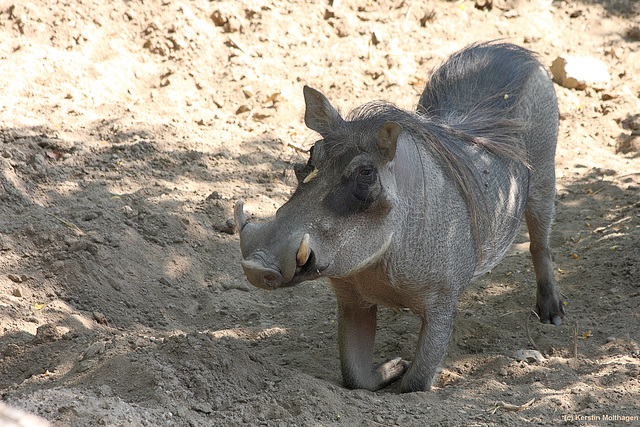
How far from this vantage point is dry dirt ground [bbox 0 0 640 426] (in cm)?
304

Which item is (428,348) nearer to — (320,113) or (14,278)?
(320,113)

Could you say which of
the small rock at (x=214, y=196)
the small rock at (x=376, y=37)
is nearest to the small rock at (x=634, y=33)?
the small rock at (x=376, y=37)

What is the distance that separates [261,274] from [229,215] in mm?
2464

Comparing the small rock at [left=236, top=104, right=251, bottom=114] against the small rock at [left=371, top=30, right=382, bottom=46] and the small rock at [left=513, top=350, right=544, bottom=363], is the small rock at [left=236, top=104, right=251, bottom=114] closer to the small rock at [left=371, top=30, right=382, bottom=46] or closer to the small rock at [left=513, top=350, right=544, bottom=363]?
the small rock at [left=371, top=30, right=382, bottom=46]

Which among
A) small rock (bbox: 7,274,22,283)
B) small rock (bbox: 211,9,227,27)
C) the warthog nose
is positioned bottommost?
small rock (bbox: 7,274,22,283)

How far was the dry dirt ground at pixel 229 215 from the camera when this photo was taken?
119 inches

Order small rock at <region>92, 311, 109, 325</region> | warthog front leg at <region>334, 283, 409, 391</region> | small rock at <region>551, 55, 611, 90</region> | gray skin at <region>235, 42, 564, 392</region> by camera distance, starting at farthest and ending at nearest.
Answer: small rock at <region>551, 55, 611, 90</region>, small rock at <region>92, 311, 109, 325</region>, warthog front leg at <region>334, 283, 409, 391</region>, gray skin at <region>235, 42, 564, 392</region>

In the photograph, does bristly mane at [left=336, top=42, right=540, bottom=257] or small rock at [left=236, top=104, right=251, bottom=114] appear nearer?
bristly mane at [left=336, top=42, right=540, bottom=257]

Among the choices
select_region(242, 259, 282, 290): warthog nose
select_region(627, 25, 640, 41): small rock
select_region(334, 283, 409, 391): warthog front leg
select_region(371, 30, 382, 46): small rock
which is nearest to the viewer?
select_region(242, 259, 282, 290): warthog nose

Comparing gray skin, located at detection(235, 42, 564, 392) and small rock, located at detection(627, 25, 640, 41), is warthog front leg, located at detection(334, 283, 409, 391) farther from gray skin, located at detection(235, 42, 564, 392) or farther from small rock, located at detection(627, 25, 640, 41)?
small rock, located at detection(627, 25, 640, 41)

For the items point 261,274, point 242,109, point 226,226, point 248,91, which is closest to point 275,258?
point 261,274

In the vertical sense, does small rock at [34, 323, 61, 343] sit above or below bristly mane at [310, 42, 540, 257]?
below

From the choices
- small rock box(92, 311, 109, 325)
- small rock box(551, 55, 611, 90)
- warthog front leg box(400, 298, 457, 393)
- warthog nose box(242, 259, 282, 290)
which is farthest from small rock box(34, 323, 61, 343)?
small rock box(551, 55, 611, 90)

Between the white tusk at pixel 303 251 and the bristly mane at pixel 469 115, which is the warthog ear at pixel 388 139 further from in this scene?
the white tusk at pixel 303 251
